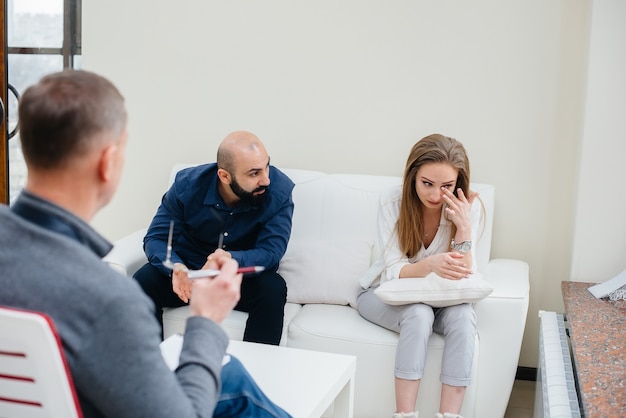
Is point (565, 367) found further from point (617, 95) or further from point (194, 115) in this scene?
point (194, 115)

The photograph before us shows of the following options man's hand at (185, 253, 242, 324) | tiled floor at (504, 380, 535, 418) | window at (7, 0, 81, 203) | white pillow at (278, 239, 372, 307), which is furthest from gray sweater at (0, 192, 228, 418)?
window at (7, 0, 81, 203)

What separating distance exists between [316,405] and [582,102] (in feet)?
6.08

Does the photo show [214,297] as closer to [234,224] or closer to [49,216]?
[49,216]

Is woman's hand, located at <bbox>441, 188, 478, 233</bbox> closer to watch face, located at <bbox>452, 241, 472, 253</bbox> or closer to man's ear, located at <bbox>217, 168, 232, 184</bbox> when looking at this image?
watch face, located at <bbox>452, 241, 472, 253</bbox>

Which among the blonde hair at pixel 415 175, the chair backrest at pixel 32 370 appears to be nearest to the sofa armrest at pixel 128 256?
the blonde hair at pixel 415 175

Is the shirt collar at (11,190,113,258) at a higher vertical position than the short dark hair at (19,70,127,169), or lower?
lower

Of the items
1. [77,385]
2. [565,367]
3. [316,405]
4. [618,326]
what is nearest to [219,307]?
[77,385]

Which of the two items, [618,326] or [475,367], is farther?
[475,367]

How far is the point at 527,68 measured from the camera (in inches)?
135

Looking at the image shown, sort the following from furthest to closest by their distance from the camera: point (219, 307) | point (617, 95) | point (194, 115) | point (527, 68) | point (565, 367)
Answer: point (194, 115), point (527, 68), point (617, 95), point (565, 367), point (219, 307)

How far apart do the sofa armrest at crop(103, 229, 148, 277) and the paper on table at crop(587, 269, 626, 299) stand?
70.6 inches

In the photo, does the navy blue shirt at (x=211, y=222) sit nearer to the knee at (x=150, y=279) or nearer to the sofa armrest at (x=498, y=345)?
the knee at (x=150, y=279)

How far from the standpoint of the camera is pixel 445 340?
9.39 feet

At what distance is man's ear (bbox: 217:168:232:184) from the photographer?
3141mm
